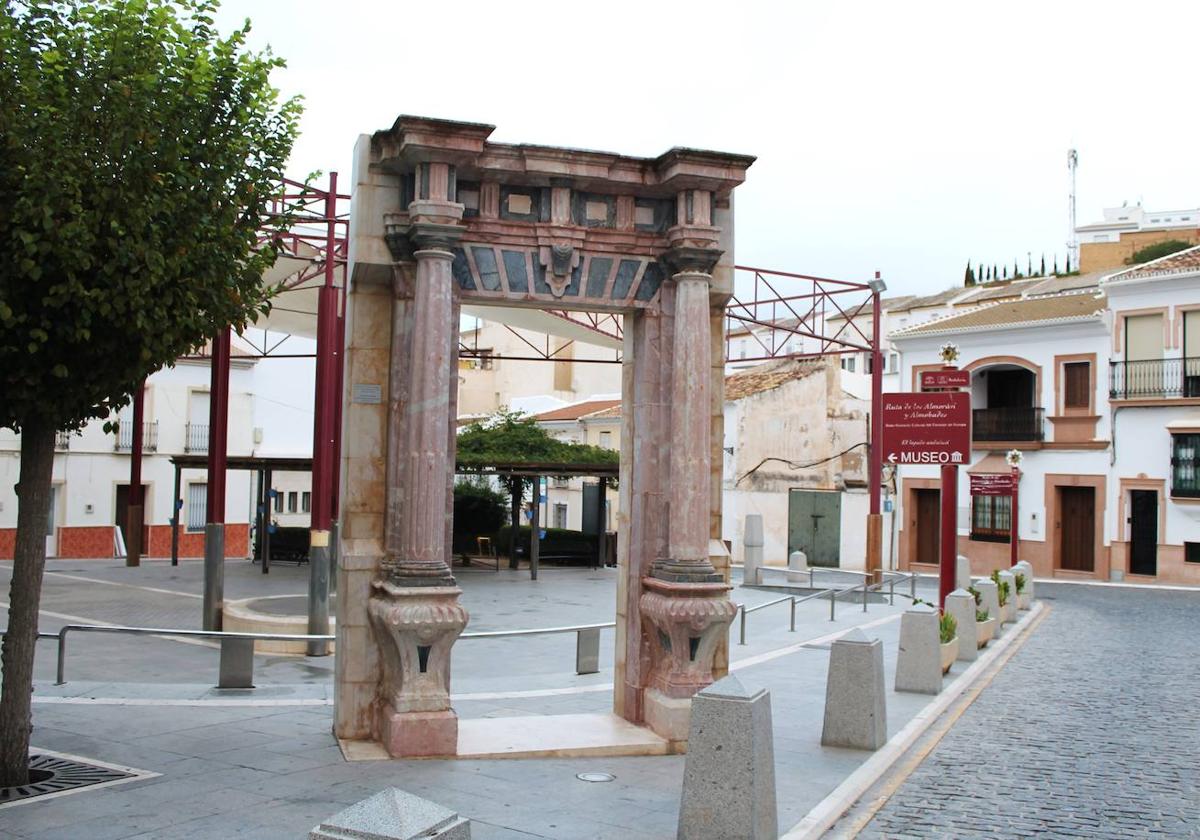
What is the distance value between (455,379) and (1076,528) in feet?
90.9

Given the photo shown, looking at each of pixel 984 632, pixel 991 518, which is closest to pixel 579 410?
pixel 991 518

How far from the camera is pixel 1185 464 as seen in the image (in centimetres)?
2961

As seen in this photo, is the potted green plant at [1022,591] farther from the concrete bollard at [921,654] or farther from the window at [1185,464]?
the window at [1185,464]

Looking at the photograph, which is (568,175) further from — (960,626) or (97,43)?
(960,626)

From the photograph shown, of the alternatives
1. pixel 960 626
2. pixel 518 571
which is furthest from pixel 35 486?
pixel 518 571

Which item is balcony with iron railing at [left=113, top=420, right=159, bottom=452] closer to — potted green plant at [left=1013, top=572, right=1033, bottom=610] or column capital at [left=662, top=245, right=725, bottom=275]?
potted green plant at [left=1013, top=572, right=1033, bottom=610]

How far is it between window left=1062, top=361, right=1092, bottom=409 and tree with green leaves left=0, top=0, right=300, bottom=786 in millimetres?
29279

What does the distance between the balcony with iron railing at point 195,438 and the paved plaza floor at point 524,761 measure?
64.2ft

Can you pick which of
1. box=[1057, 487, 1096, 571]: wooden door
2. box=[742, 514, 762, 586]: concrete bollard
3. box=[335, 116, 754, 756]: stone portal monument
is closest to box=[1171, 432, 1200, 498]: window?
box=[1057, 487, 1096, 571]: wooden door

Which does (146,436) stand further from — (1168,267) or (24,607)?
(1168,267)

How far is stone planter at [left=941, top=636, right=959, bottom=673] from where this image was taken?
42.7 ft

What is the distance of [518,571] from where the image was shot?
2895cm

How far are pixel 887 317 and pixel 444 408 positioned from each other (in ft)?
168

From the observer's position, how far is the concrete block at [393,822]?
3.78 meters
